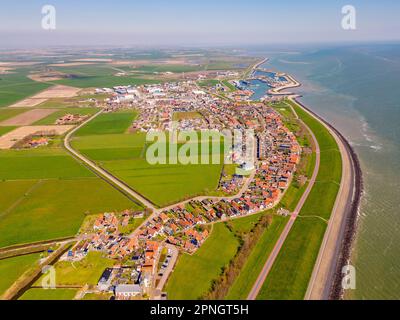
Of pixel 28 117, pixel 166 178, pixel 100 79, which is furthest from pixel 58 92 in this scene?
pixel 166 178

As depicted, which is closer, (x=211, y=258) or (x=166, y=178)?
(x=211, y=258)

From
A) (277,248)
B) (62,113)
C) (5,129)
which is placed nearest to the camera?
(277,248)

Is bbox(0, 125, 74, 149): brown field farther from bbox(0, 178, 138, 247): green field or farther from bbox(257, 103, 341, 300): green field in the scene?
bbox(257, 103, 341, 300): green field

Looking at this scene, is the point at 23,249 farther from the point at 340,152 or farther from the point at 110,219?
the point at 340,152

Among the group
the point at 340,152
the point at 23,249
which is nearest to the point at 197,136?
the point at 340,152

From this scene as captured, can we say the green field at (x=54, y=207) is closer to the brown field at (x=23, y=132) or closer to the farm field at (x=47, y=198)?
the farm field at (x=47, y=198)

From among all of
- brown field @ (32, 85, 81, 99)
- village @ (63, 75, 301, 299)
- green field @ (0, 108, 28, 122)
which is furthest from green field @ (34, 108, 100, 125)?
brown field @ (32, 85, 81, 99)

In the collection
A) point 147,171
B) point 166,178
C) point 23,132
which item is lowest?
point 166,178

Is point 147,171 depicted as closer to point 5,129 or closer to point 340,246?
point 340,246
